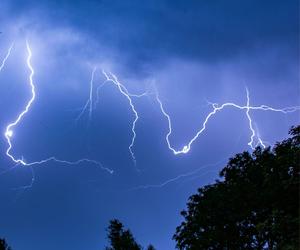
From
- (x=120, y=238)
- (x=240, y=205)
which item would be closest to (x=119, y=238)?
(x=120, y=238)

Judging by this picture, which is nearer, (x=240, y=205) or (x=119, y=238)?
(x=240, y=205)

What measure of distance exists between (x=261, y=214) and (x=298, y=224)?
7.08 m

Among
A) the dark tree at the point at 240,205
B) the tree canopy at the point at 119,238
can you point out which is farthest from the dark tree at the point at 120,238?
the dark tree at the point at 240,205

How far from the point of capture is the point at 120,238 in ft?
100

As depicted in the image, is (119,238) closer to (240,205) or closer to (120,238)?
(120,238)

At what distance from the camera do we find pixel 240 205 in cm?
2181

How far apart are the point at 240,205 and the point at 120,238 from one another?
37.2ft

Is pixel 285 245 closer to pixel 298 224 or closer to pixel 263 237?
pixel 298 224

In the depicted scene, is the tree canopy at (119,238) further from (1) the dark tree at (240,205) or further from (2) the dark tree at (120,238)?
(1) the dark tree at (240,205)

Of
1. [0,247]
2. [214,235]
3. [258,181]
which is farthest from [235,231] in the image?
[0,247]

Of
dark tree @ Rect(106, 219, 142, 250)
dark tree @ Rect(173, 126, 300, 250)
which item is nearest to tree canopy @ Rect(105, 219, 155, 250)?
dark tree @ Rect(106, 219, 142, 250)

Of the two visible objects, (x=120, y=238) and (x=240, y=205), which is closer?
(x=240, y=205)

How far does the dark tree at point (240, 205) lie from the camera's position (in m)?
19.7

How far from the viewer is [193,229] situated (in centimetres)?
2261
